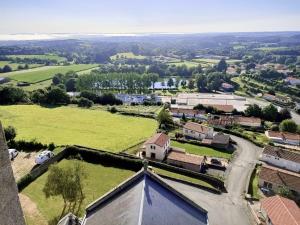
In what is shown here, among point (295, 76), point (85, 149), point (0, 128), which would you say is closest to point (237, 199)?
point (85, 149)

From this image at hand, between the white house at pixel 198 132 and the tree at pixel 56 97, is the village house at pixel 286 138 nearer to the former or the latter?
the white house at pixel 198 132

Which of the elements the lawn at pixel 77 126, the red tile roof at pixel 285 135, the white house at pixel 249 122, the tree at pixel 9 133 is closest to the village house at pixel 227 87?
the white house at pixel 249 122

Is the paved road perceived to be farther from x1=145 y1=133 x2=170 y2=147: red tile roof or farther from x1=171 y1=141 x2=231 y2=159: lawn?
x1=145 y1=133 x2=170 y2=147: red tile roof

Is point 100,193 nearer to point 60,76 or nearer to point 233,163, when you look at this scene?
point 233,163

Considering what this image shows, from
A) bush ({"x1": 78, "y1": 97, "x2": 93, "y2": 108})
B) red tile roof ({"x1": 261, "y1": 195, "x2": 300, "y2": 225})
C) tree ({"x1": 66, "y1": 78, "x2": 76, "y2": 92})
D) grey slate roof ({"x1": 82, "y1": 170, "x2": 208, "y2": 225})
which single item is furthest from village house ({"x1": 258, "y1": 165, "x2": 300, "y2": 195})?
tree ({"x1": 66, "y1": 78, "x2": 76, "y2": 92})

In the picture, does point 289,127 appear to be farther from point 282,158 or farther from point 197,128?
point 197,128
